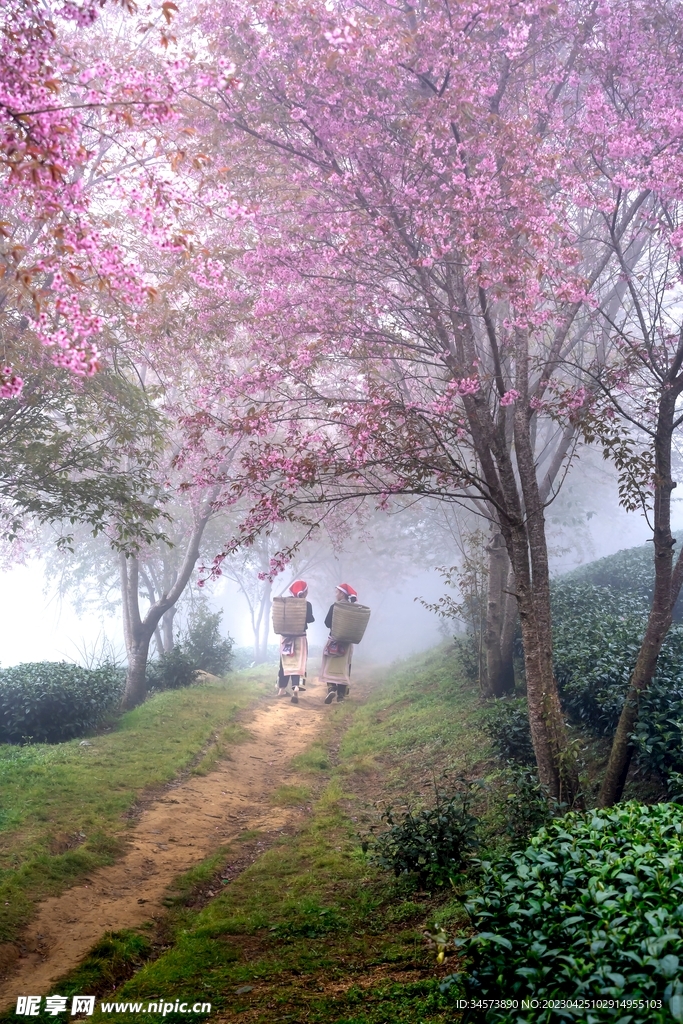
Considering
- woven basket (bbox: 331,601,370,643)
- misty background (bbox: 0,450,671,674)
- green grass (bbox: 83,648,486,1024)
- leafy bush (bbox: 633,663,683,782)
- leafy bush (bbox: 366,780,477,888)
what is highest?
misty background (bbox: 0,450,671,674)

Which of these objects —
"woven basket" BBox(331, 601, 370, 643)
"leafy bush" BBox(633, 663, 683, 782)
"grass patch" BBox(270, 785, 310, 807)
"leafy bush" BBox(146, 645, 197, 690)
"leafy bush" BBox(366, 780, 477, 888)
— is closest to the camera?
"leafy bush" BBox(366, 780, 477, 888)

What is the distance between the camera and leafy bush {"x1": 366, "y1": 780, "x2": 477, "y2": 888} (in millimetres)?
5853

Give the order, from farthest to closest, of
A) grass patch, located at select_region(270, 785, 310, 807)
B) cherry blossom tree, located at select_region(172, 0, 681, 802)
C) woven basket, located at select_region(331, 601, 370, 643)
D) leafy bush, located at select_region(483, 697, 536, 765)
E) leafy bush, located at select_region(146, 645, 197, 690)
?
leafy bush, located at select_region(146, 645, 197, 690) < woven basket, located at select_region(331, 601, 370, 643) < grass patch, located at select_region(270, 785, 310, 807) < leafy bush, located at select_region(483, 697, 536, 765) < cherry blossom tree, located at select_region(172, 0, 681, 802)

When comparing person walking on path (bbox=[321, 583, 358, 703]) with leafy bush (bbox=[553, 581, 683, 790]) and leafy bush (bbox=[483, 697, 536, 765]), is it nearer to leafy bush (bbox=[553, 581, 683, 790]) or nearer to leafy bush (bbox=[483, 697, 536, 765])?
leafy bush (bbox=[553, 581, 683, 790])

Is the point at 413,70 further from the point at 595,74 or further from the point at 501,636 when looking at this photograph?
the point at 501,636

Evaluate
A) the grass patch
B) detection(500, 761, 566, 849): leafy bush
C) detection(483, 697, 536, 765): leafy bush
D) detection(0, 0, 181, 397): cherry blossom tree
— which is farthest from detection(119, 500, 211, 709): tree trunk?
detection(0, 0, 181, 397): cherry blossom tree

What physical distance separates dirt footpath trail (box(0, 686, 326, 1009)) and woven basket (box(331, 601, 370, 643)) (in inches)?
129

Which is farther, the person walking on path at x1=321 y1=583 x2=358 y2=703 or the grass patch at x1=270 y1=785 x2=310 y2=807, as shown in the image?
the person walking on path at x1=321 y1=583 x2=358 y2=703

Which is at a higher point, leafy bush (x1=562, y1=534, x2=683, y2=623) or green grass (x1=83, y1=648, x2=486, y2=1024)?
leafy bush (x1=562, y1=534, x2=683, y2=623)

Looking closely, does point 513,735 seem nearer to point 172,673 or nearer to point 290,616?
point 290,616

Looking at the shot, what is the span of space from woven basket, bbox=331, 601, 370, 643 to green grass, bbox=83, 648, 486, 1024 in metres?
6.50

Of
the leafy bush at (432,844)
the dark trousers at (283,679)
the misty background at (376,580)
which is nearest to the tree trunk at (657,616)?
the misty background at (376,580)

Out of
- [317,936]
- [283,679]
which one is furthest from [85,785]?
[283,679]

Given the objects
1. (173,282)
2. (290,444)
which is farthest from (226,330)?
(290,444)
